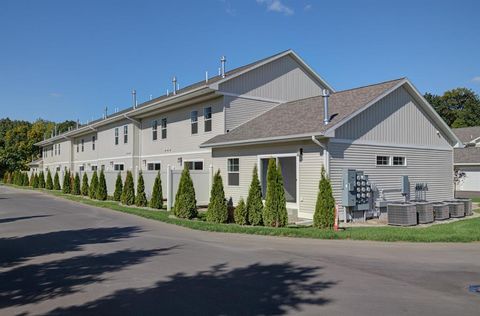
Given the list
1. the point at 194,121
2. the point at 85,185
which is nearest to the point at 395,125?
the point at 194,121

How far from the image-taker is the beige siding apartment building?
1631 cm

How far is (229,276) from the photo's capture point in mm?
7660

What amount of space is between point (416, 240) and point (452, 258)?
2.30 metres

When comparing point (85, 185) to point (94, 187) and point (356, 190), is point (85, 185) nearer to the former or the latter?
point (94, 187)

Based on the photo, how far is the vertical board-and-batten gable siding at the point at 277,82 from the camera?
22172 mm

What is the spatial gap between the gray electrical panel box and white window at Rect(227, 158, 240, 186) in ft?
18.8

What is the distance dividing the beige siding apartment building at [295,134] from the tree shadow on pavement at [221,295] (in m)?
8.33

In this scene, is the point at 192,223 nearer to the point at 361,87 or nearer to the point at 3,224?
the point at 3,224

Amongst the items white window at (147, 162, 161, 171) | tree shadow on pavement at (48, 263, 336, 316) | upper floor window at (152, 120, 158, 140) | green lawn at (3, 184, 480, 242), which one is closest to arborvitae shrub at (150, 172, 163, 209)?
green lawn at (3, 184, 480, 242)

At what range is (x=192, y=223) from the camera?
1512cm

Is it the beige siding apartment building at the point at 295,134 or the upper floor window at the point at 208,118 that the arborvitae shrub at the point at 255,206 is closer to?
the beige siding apartment building at the point at 295,134

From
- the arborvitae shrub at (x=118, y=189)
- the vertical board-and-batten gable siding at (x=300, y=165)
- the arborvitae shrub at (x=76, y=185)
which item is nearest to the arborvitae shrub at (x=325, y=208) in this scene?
the vertical board-and-batten gable siding at (x=300, y=165)

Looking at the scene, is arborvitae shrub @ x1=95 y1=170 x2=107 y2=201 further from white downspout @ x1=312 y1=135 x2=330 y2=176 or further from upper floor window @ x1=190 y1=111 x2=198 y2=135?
white downspout @ x1=312 y1=135 x2=330 y2=176

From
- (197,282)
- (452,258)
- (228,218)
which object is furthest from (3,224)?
(452,258)
